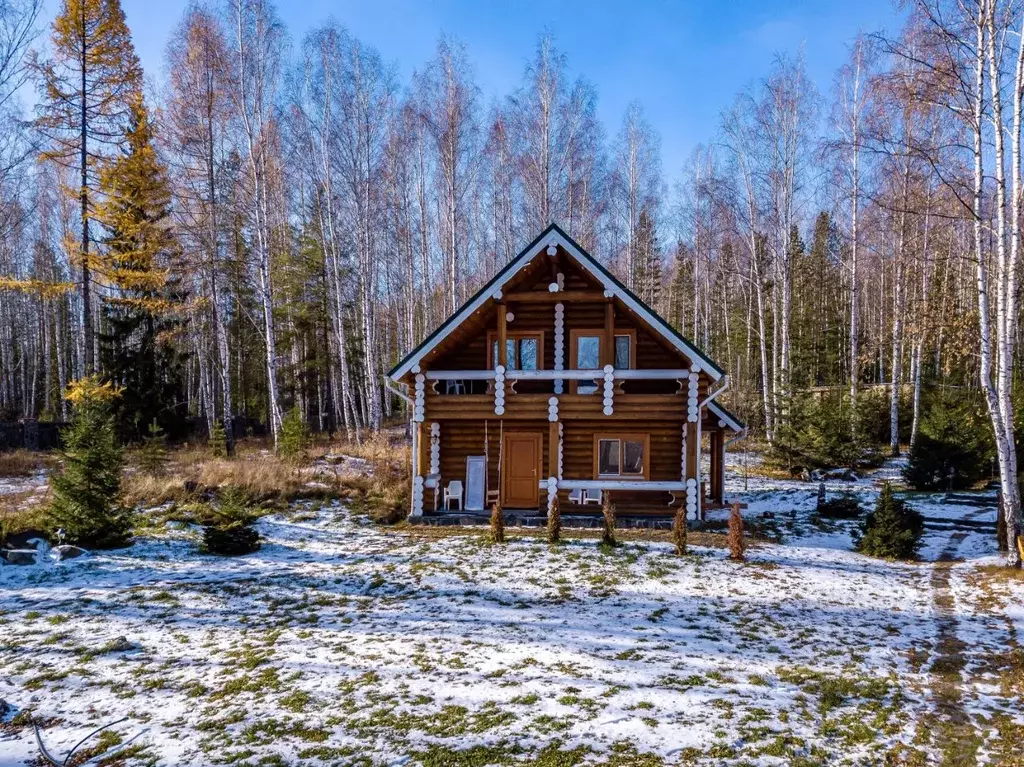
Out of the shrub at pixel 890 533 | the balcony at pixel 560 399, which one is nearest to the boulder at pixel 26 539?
the balcony at pixel 560 399

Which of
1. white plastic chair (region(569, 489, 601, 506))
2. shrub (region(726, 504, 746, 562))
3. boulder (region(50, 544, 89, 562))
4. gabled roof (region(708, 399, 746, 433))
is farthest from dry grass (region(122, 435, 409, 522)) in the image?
gabled roof (region(708, 399, 746, 433))

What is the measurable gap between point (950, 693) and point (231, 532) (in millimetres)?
12710

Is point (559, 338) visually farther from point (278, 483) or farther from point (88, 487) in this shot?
point (88, 487)

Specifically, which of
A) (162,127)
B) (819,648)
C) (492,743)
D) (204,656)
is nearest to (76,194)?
(162,127)

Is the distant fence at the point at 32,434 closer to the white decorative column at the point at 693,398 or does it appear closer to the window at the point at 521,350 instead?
the window at the point at 521,350

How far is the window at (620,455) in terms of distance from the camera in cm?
1525

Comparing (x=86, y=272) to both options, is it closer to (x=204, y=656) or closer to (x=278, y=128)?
(x=278, y=128)

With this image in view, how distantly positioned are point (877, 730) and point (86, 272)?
22214mm

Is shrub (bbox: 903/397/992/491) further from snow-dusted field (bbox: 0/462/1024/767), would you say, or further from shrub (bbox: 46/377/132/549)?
shrub (bbox: 46/377/132/549)

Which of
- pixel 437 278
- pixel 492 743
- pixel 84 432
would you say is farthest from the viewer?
pixel 437 278

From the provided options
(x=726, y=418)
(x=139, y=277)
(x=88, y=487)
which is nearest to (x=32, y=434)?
(x=139, y=277)

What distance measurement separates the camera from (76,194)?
17.2m

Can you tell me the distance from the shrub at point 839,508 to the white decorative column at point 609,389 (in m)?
6.80

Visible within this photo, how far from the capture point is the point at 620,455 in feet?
50.6
